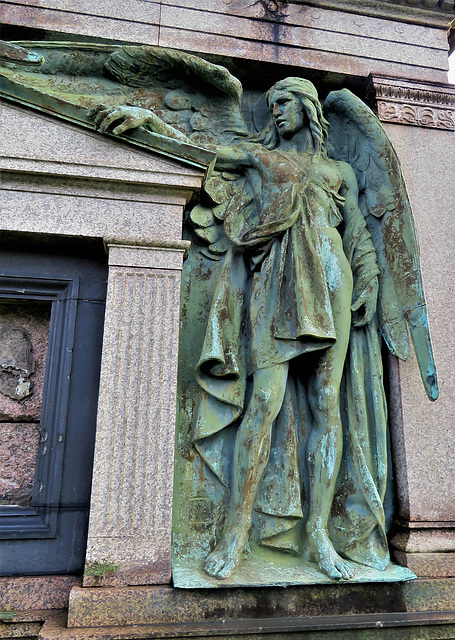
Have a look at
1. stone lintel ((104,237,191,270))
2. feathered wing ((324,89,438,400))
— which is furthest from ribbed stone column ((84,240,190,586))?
feathered wing ((324,89,438,400))

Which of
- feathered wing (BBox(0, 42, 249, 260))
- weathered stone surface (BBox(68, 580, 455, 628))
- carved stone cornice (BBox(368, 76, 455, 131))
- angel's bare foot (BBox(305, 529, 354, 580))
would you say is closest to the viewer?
weathered stone surface (BBox(68, 580, 455, 628))

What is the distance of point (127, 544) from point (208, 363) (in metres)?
1.22

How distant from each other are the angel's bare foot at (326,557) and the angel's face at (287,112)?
301 centimetres

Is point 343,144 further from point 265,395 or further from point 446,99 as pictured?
point 265,395

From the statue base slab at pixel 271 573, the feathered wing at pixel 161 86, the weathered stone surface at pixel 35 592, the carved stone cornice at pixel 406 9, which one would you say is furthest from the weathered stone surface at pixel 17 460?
the carved stone cornice at pixel 406 9

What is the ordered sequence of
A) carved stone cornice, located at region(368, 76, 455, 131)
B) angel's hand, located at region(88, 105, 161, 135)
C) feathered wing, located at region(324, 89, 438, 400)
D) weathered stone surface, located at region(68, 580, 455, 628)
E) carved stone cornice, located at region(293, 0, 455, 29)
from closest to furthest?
1. weathered stone surface, located at region(68, 580, 455, 628)
2. angel's hand, located at region(88, 105, 161, 135)
3. feathered wing, located at region(324, 89, 438, 400)
4. carved stone cornice, located at region(368, 76, 455, 131)
5. carved stone cornice, located at region(293, 0, 455, 29)

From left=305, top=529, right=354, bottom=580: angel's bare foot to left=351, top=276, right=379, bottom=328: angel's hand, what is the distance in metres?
1.50

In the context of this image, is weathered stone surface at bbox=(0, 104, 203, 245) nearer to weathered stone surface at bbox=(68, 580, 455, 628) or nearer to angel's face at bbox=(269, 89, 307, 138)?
angel's face at bbox=(269, 89, 307, 138)

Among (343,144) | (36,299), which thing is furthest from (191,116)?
(36,299)

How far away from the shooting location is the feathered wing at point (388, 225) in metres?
3.62

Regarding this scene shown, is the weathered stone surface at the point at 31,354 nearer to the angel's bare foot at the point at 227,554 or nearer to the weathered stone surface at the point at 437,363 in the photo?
the angel's bare foot at the point at 227,554

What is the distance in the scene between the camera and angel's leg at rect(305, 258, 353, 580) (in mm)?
3176

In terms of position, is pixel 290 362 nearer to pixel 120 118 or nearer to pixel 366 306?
pixel 366 306

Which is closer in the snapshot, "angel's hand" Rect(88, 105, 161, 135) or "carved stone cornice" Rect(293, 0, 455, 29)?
"angel's hand" Rect(88, 105, 161, 135)
